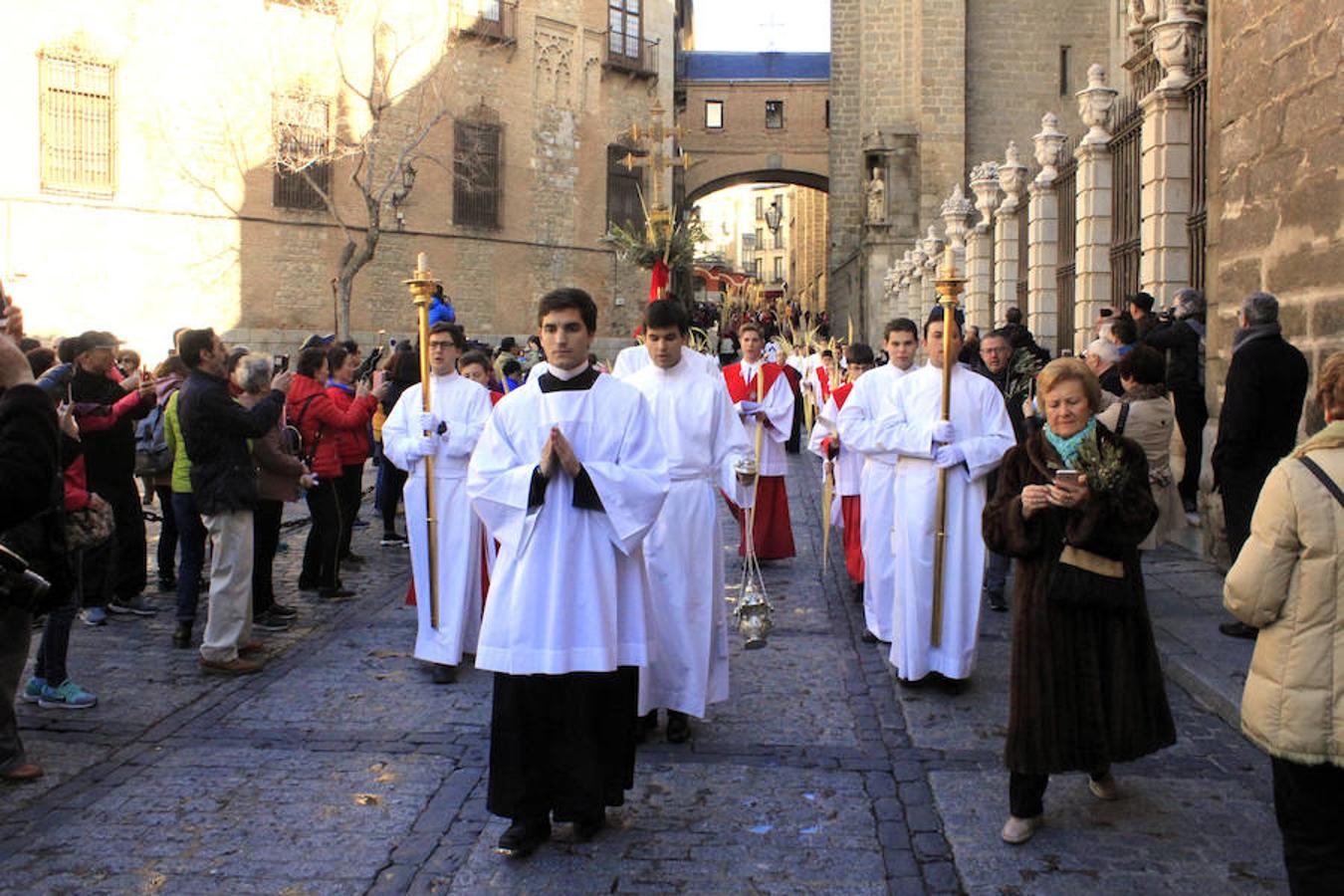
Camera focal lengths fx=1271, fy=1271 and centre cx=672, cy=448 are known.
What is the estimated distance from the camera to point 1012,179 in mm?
18109

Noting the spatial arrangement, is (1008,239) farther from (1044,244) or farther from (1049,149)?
(1049,149)

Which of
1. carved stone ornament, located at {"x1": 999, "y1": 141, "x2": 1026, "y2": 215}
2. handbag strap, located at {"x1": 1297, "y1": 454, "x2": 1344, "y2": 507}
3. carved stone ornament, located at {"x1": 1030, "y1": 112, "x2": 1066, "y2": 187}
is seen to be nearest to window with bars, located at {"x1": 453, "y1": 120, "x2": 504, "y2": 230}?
carved stone ornament, located at {"x1": 999, "y1": 141, "x2": 1026, "y2": 215}

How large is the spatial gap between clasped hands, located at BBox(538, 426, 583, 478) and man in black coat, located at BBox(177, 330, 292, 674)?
3.11 m

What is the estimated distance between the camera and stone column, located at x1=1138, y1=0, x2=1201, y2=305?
11.5 m

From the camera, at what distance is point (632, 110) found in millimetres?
39062

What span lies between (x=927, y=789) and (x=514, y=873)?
5.73 ft

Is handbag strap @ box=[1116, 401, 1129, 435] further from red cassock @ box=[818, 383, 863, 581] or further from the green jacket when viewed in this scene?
the green jacket

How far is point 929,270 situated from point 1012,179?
28.7ft

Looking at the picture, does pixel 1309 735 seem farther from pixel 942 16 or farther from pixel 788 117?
pixel 788 117

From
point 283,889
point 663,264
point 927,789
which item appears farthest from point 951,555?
point 663,264

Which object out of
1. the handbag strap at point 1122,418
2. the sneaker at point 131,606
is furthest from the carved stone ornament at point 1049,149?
the sneaker at point 131,606

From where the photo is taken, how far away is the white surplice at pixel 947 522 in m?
6.48

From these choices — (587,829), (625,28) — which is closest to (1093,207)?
(587,829)

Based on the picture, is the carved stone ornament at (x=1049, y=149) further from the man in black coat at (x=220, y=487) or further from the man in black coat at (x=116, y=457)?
the man in black coat at (x=220, y=487)
